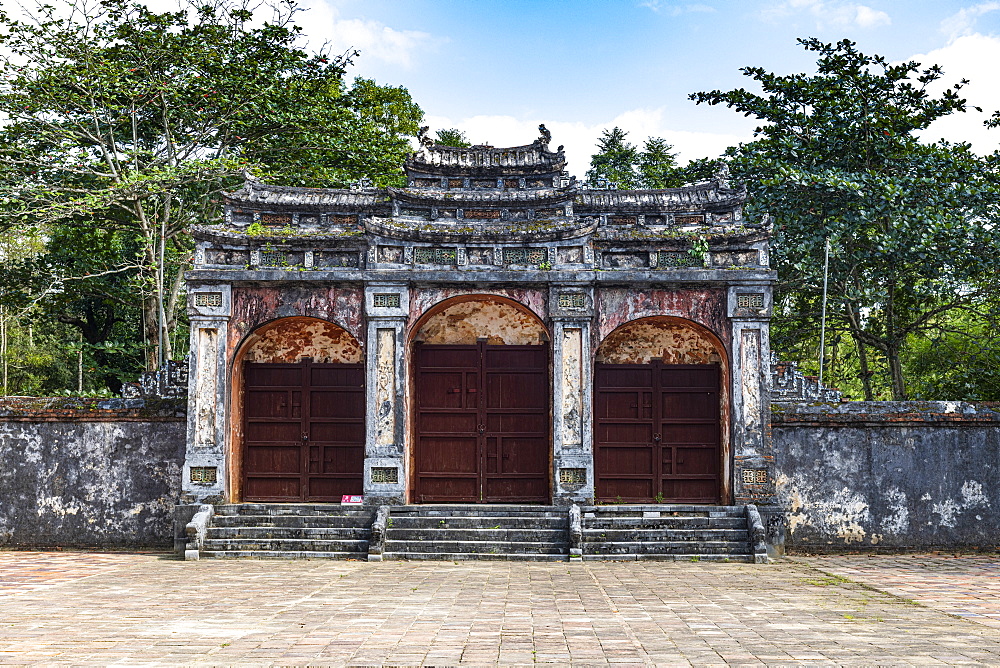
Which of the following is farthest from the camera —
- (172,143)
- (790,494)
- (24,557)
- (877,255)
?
(172,143)

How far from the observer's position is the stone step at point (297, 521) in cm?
1186

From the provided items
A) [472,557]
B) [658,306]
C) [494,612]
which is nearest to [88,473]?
[472,557]

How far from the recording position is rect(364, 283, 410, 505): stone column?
478 inches

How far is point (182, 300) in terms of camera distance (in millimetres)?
21844

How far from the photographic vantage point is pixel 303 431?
13.4 m

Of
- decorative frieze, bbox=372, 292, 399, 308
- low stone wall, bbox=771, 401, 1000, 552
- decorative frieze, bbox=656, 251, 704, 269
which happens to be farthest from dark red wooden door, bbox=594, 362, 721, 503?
decorative frieze, bbox=372, 292, 399, 308

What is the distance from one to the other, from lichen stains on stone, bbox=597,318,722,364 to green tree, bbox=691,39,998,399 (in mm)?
4308

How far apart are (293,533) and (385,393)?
2.34 metres

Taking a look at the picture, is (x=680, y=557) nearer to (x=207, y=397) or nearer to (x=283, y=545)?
(x=283, y=545)

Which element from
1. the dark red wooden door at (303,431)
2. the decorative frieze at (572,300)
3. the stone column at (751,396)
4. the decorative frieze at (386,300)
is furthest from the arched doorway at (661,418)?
the dark red wooden door at (303,431)

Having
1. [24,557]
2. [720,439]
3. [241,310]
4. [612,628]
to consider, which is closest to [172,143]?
[241,310]

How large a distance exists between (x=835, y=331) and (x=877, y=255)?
13.5 ft

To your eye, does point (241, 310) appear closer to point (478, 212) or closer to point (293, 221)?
point (293, 221)

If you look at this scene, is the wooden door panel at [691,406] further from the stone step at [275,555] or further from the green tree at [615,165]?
the green tree at [615,165]
